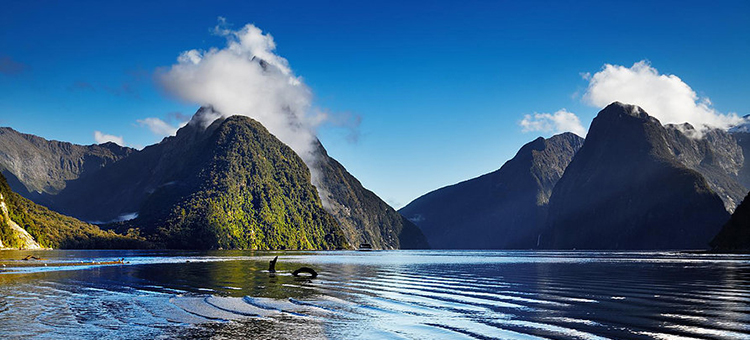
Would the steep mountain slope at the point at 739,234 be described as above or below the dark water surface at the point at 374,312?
above

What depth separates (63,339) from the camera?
2422 centimetres

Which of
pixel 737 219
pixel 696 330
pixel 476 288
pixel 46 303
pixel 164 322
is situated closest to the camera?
pixel 696 330

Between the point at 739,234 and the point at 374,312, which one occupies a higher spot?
the point at 739,234

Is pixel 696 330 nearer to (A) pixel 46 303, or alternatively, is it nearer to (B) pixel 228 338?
(B) pixel 228 338

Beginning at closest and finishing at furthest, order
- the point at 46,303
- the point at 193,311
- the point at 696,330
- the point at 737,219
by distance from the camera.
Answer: the point at 696,330 → the point at 193,311 → the point at 46,303 → the point at 737,219

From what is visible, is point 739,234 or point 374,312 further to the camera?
point 739,234

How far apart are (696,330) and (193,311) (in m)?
25.6

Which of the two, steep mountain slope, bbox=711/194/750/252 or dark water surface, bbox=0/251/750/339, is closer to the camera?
dark water surface, bbox=0/251/750/339

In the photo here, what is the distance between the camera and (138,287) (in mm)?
50906

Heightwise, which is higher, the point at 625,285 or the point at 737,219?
the point at 737,219

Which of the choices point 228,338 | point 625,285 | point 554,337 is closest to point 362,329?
point 228,338

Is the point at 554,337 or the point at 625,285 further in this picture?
the point at 625,285

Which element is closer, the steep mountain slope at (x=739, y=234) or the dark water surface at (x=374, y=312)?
the dark water surface at (x=374, y=312)

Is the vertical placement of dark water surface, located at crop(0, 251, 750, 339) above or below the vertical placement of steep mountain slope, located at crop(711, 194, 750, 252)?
below
